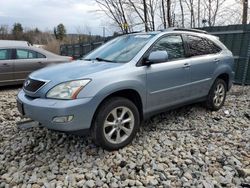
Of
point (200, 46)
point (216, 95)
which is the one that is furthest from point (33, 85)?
point (216, 95)

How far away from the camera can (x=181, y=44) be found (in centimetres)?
479

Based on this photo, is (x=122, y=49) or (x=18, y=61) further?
(x=18, y=61)

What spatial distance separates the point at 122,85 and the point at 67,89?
2.34ft

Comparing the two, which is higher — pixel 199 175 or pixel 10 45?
pixel 10 45

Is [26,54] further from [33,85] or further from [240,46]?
[240,46]

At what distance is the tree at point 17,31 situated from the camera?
5081cm

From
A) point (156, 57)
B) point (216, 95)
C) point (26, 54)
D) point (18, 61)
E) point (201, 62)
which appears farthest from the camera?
point (26, 54)

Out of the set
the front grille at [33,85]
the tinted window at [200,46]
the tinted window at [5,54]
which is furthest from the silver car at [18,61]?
the tinted window at [200,46]

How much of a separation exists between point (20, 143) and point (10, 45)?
5.55 m

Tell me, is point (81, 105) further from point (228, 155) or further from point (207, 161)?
point (228, 155)

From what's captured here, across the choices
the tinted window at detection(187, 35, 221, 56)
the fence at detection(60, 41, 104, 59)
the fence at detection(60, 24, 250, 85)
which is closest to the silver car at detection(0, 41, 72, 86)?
the fence at detection(60, 41, 104, 59)

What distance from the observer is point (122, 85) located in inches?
147

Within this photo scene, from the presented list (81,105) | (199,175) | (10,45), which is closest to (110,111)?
(81,105)

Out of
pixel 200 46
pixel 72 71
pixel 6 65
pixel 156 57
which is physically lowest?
pixel 6 65
